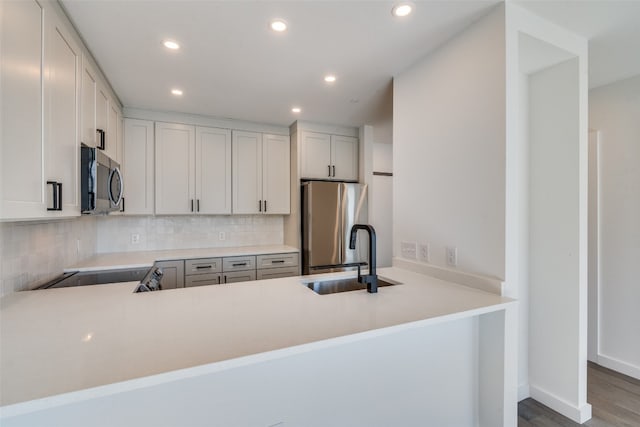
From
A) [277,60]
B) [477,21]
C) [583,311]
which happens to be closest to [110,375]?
[277,60]

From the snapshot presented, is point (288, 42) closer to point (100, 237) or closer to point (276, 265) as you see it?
point (276, 265)

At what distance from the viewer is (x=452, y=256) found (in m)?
1.72

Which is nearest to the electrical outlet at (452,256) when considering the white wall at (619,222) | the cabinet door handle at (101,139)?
the white wall at (619,222)

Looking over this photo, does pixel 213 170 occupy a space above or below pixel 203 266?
above

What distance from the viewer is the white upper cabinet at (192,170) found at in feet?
9.95

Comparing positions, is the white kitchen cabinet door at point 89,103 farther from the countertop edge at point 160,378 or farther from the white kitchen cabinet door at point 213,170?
the countertop edge at point 160,378

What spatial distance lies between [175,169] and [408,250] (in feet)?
8.52

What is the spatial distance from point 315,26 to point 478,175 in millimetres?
1289

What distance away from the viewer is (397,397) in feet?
4.57

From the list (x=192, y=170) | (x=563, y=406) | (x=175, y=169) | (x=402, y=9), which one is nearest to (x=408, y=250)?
(x=563, y=406)

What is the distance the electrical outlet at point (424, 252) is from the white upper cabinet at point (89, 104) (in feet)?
7.49

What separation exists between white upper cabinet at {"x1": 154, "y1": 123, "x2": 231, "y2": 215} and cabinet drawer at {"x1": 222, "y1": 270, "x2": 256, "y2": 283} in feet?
2.45

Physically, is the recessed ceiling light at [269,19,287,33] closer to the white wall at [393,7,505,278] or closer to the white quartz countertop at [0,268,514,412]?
the white wall at [393,7,505,278]

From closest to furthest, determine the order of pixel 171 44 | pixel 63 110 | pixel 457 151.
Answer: pixel 63 110, pixel 457 151, pixel 171 44
